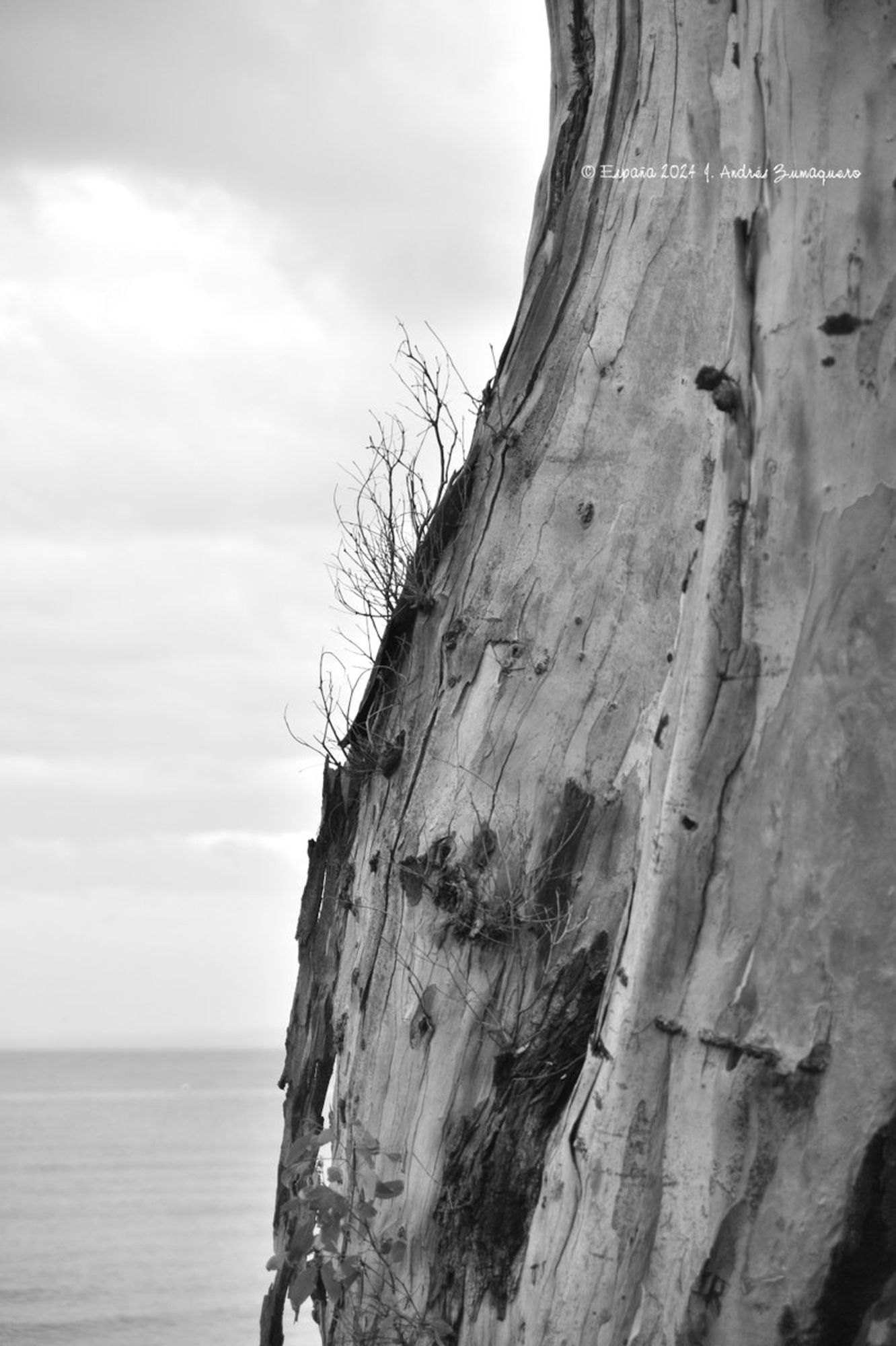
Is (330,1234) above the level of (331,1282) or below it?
above

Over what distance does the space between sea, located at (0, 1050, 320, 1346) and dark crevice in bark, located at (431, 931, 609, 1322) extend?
1489 cm

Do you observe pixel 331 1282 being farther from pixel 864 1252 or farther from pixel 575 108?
pixel 575 108

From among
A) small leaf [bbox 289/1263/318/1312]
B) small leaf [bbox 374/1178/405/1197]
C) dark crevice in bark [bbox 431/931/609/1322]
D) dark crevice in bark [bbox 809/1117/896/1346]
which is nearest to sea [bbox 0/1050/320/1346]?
small leaf [bbox 289/1263/318/1312]

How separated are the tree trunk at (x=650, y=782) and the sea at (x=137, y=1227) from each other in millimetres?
14758

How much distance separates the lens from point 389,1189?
4.50 m

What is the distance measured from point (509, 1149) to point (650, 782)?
139 centimetres

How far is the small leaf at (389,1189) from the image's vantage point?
448 cm

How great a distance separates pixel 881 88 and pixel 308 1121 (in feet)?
13.5

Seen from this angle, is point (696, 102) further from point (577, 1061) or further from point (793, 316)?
point (577, 1061)

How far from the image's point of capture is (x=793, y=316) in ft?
10.7

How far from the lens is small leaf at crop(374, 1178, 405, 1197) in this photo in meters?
4.48

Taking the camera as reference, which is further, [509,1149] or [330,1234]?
[330,1234]

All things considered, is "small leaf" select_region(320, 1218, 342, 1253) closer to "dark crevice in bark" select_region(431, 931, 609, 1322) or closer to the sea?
"dark crevice in bark" select_region(431, 931, 609, 1322)

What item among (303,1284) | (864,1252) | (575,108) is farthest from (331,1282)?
(575,108)
